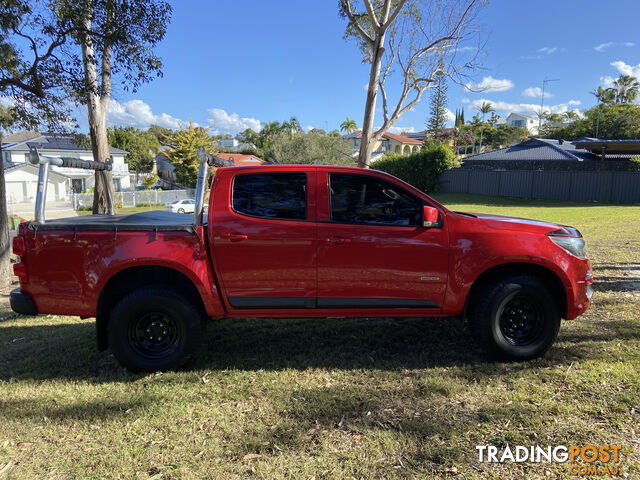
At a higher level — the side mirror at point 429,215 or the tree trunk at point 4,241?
the side mirror at point 429,215

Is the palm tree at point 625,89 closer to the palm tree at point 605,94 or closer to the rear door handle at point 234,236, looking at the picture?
the palm tree at point 605,94

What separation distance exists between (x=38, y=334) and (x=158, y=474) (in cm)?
366

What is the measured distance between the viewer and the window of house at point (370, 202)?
13.1 feet

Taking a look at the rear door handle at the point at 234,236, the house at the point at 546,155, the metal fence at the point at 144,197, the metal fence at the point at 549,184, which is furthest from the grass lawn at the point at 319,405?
the metal fence at the point at 144,197

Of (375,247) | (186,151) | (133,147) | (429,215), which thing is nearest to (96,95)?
(375,247)

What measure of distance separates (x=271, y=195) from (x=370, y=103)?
8.59m

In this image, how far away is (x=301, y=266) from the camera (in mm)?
3906

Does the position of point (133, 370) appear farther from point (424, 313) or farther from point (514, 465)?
point (514, 465)

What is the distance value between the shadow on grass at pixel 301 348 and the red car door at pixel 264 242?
2.19 ft

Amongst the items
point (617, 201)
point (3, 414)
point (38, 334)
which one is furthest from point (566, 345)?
point (617, 201)

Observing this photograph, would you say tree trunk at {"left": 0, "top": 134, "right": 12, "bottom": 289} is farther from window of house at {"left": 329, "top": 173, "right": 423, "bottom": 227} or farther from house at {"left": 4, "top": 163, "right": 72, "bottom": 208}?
house at {"left": 4, "top": 163, "right": 72, "bottom": 208}

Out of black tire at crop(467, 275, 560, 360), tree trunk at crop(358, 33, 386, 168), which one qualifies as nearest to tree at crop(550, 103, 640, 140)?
tree trunk at crop(358, 33, 386, 168)

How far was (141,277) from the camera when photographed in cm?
411

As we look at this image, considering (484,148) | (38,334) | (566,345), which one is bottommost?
(38,334)
